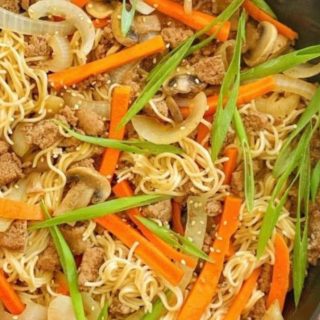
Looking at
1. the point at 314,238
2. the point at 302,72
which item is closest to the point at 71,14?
the point at 302,72

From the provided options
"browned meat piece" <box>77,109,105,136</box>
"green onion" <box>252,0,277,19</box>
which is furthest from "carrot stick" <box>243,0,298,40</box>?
"browned meat piece" <box>77,109,105,136</box>

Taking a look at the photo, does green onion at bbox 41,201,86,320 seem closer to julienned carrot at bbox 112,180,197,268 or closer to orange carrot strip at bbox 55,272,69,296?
orange carrot strip at bbox 55,272,69,296

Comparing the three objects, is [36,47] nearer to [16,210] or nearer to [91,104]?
[91,104]

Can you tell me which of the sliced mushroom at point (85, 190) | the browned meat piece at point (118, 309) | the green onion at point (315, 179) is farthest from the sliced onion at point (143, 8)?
the browned meat piece at point (118, 309)

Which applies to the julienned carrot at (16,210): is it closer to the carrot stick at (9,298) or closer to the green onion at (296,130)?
the carrot stick at (9,298)

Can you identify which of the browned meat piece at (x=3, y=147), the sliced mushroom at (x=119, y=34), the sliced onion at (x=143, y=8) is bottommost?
the browned meat piece at (x=3, y=147)

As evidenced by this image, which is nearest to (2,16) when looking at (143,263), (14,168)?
(14,168)
